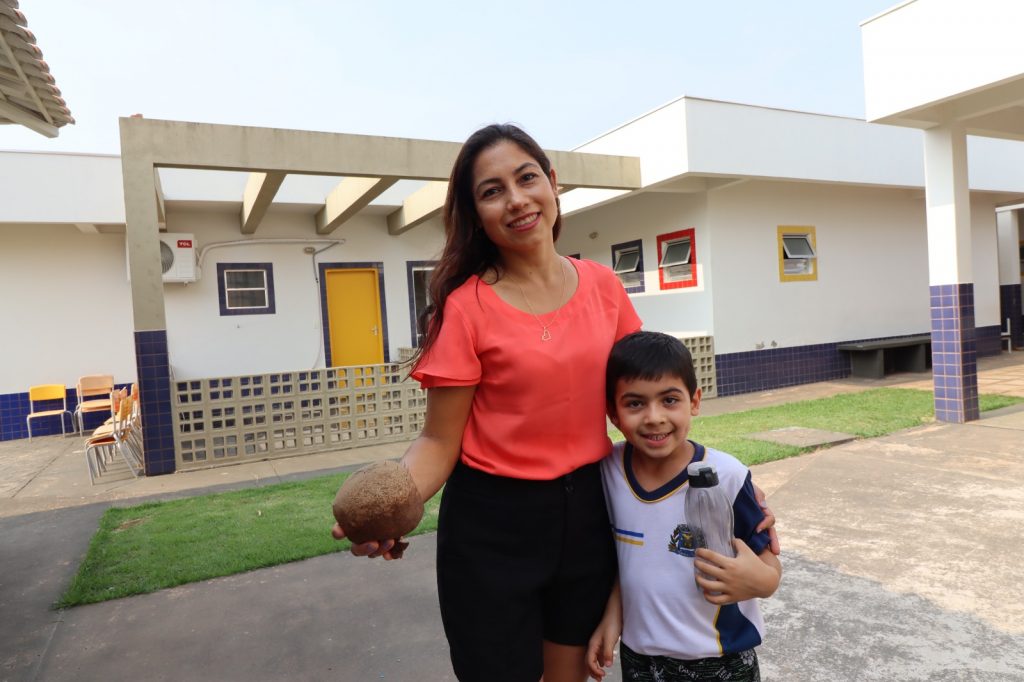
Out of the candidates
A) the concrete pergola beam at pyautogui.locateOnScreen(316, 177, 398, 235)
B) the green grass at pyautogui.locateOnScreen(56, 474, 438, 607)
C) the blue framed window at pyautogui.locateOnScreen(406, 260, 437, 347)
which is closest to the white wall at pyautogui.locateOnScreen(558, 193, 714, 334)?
the blue framed window at pyautogui.locateOnScreen(406, 260, 437, 347)

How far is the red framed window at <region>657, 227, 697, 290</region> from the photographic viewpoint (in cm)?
936

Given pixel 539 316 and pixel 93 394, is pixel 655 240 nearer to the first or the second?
pixel 93 394

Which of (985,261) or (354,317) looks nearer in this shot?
(354,317)

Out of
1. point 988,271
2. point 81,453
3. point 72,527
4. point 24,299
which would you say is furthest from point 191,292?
point 988,271

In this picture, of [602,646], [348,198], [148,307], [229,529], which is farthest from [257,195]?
[602,646]

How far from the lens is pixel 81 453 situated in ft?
25.3

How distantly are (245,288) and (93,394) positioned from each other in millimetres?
2546

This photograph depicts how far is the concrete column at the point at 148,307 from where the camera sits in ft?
19.2

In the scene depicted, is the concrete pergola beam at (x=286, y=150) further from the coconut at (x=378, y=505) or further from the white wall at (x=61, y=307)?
the coconut at (x=378, y=505)

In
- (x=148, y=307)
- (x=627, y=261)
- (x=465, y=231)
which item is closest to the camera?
(x=465, y=231)

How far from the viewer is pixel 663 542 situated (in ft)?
4.38

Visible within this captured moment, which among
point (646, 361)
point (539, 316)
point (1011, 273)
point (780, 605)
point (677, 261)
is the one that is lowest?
point (780, 605)

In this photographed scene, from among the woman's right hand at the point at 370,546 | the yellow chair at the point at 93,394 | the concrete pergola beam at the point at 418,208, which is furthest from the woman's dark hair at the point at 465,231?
the yellow chair at the point at 93,394

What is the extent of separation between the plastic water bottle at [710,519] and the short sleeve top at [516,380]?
8.8 inches
